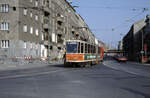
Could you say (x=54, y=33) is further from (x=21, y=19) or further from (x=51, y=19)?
(x=21, y=19)

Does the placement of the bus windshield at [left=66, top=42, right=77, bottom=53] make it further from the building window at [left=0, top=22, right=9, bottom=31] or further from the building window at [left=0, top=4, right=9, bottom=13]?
the building window at [left=0, top=4, right=9, bottom=13]

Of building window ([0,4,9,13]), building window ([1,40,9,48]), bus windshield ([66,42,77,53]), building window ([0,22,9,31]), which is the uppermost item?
building window ([0,4,9,13])

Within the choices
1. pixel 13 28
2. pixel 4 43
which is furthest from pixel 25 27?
pixel 4 43

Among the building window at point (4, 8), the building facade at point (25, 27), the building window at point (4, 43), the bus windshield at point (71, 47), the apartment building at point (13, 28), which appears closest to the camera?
the bus windshield at point (71, 47)

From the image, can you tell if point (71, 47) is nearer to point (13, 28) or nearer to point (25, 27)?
point (13, 28)

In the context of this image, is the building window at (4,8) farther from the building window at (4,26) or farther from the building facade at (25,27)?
the building window at (4,26)

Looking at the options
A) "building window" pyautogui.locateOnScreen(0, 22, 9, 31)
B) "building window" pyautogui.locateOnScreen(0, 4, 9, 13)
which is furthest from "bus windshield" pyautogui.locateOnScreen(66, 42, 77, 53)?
"building window" pyautogui.locateOnScreen(0, 4, 9, 13)

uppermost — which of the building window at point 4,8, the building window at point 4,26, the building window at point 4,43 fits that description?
the building window at point 4,8

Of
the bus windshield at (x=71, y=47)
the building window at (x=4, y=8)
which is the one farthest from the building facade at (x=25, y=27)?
the bus windshield at (x=71, y=47)

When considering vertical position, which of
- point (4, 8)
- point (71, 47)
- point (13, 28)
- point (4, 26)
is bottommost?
point (71, 47)

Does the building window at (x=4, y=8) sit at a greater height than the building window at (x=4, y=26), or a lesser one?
greater

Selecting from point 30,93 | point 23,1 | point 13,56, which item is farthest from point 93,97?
point 23,1

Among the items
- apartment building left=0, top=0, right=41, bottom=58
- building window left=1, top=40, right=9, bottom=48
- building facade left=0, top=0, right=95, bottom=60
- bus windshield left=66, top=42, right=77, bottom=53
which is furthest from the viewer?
building window left=1, top=40, right=9, bottom=48

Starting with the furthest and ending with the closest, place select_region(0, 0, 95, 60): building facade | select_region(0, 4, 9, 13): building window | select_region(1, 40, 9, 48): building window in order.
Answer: select_region(0, 4, 9, 13): building window
select_region(1, 40, 9, 48): building window
select_region(0, 0, 95, 60): building facade
